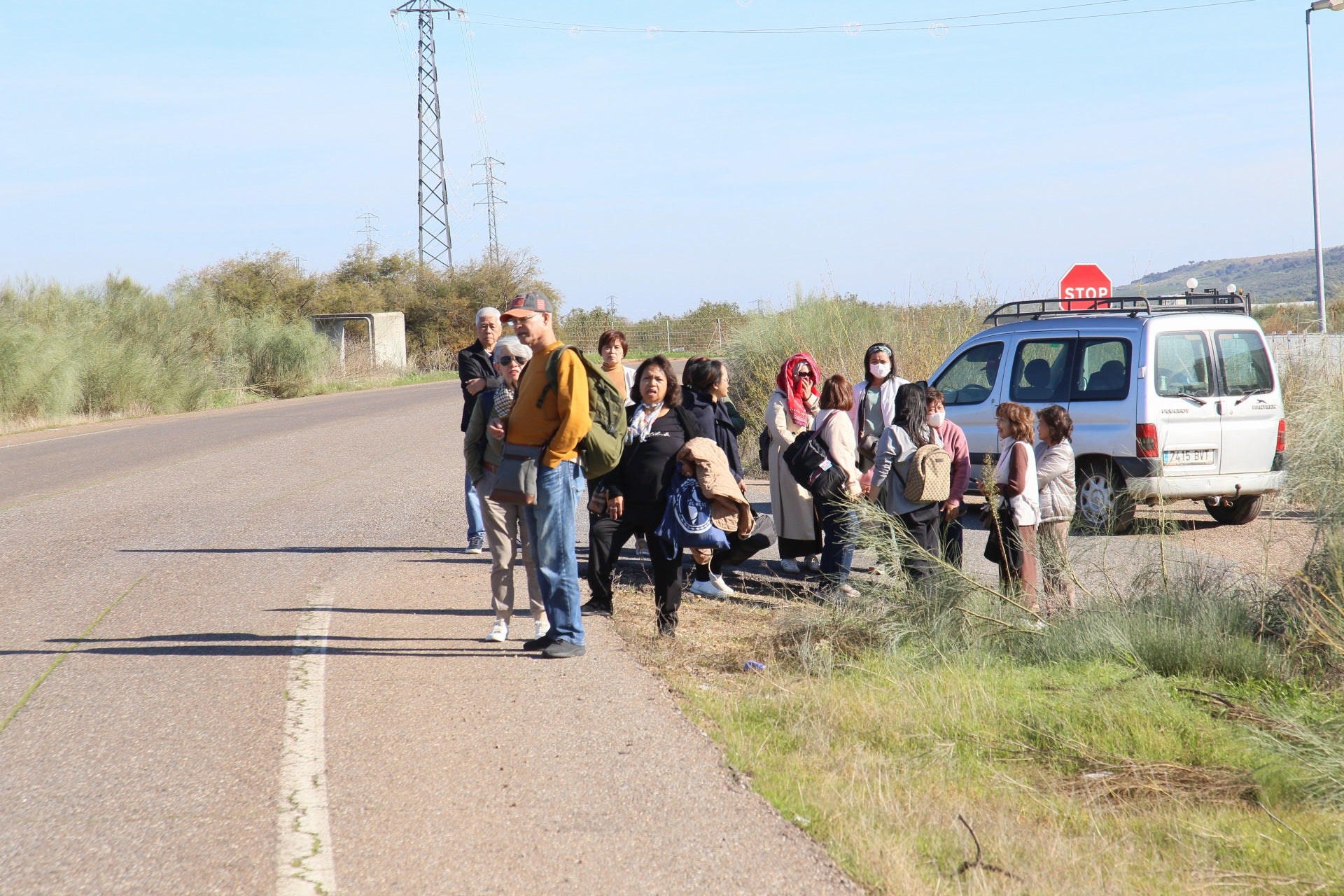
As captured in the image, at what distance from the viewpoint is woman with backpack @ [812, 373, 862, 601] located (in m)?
7.50

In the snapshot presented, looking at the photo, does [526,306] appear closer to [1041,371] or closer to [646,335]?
[1041,371]

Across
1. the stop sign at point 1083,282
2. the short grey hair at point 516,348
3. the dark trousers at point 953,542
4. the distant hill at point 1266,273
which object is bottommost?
the dark trousers at point 953,542

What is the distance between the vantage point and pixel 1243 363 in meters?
10.5

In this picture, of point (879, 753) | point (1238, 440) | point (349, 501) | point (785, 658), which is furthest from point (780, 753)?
point (349, 501)

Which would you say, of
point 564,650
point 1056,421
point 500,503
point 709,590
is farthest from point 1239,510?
point 500,503

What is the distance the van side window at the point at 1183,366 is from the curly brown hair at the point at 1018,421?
3764 mm

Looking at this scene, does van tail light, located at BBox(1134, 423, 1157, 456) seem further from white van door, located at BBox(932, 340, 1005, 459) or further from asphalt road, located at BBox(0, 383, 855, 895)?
asphalt road, located at BBox(0, 383, 855, 895)

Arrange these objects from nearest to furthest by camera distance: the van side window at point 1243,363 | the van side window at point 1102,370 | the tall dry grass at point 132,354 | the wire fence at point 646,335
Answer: the van side window at point 1102,370 → the van side window at point 1243,363 → the tall dry grass at point 132,354 → the wire fence at point 646,335

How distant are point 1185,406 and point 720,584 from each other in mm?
4638

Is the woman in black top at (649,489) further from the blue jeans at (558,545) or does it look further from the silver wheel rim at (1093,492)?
the silver wheel rim at (1093,492)

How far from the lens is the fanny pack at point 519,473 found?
625 centimetres

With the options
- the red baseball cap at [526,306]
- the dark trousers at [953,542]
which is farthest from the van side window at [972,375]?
the red baseball cap at [526,306]

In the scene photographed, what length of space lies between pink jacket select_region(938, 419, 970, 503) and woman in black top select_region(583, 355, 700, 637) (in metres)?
1.67

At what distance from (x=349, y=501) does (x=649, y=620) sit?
21.5 feet
